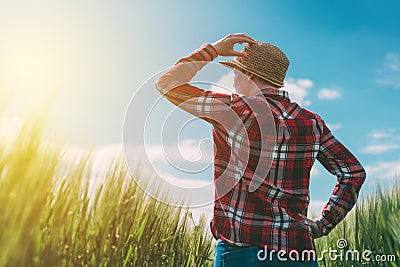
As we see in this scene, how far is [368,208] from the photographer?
360 centimetres

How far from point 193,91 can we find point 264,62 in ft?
1.23

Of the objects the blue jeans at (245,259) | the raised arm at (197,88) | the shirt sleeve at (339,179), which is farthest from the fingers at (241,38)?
the blue jeans at (245,259)

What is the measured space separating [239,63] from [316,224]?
2.75 feet

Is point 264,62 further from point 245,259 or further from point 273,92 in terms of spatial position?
point 245,259

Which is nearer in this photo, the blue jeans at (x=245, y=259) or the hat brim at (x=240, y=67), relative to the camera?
the blue jeans at (x=245, y=259)

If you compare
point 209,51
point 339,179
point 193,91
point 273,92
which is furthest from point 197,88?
point 339,179

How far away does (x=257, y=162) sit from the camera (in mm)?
2074

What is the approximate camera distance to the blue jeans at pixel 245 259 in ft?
6.58

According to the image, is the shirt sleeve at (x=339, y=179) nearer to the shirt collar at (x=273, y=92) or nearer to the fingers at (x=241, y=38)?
the shirt collar at (x=273, y=92)

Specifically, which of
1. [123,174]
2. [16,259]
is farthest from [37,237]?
[123,174]

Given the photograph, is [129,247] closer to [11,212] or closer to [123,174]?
[123,174]

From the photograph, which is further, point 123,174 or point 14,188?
point 123,174

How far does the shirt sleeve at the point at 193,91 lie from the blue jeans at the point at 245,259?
538 mm

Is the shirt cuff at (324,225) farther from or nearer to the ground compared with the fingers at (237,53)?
nearer to the ground
